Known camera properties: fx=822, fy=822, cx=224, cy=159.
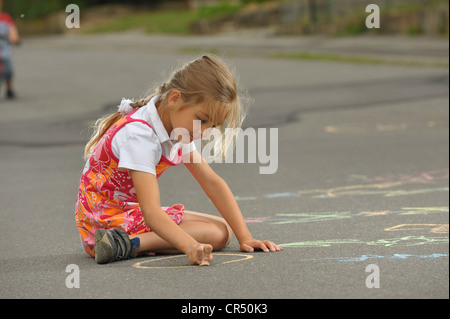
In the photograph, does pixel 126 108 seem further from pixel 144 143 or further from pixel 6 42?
pixel 6 42

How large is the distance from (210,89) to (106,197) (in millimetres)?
Answer: 774

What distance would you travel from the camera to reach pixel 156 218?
145 inches

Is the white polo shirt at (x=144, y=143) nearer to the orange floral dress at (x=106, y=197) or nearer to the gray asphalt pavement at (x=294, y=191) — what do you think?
the orange floral dress at (x=106, y=197)

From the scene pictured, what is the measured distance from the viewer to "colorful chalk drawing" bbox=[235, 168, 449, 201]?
5.85 m

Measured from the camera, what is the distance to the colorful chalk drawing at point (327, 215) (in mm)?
5011

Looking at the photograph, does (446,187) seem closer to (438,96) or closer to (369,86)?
(438,96)

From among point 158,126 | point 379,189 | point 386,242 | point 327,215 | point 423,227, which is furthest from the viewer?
point 379,189

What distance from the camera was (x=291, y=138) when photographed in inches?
345

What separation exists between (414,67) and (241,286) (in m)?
11.8

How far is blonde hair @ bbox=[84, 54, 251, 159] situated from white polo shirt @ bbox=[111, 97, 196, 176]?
0.07 meters

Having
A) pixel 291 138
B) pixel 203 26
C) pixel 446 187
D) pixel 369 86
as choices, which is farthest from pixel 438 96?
pixel 203 26

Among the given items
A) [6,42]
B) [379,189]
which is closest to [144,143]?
[379,189]

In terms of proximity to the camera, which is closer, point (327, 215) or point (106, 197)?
point (106, 197)

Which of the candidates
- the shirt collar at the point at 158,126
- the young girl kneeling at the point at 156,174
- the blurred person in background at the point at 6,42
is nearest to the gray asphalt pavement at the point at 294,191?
the young girl kneeling at the point at 156,174
